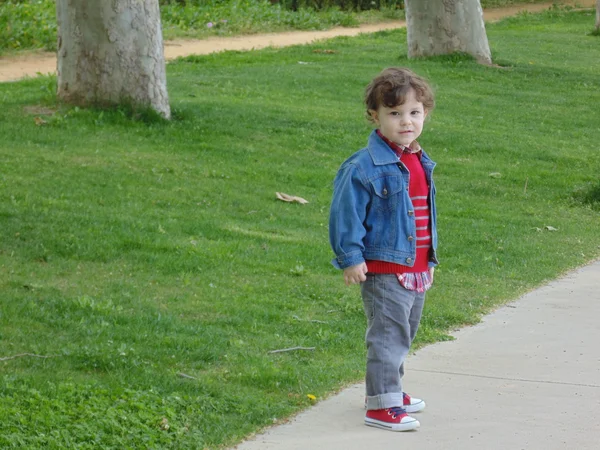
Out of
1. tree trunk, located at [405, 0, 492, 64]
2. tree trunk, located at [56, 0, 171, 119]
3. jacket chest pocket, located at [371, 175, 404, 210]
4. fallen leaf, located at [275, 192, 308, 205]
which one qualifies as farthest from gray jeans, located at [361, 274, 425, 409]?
tree trunk, located at [405, 0, 492, 64]

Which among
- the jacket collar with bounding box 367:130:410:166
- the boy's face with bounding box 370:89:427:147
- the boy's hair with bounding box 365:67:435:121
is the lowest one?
the jacket collar with bounding box 367:130:410:166

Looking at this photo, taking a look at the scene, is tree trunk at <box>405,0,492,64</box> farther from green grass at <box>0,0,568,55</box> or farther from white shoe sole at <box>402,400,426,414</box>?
white shoe sole at <box>402,400,426,414</box>

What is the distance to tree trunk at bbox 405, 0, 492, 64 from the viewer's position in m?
18.8

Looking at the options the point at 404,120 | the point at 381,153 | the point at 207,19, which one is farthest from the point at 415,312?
the point at 207,19

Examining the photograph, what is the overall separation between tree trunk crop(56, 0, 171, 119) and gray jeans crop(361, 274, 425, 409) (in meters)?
7.26

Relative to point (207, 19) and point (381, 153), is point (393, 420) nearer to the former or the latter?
point (381, 153)

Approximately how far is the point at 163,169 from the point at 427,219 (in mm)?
5281

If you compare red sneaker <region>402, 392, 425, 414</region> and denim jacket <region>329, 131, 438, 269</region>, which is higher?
denim jacket <region>329, 131, 438, 269</region>

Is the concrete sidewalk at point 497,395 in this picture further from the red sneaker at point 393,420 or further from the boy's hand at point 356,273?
the boy's hand at point 356,273

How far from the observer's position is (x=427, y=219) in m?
4.86

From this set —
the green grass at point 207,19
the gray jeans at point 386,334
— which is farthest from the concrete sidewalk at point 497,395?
the green grass at point 207,19

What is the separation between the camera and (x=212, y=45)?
20719mm

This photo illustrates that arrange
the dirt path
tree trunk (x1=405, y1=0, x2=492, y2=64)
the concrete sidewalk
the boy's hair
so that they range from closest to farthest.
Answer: the concrete sidewalk, the boy's hair, the dirt path, tree trunk (x1=405, y1=0, x2=492, y2=64)

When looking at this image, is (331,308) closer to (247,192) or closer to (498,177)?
(247,192)
